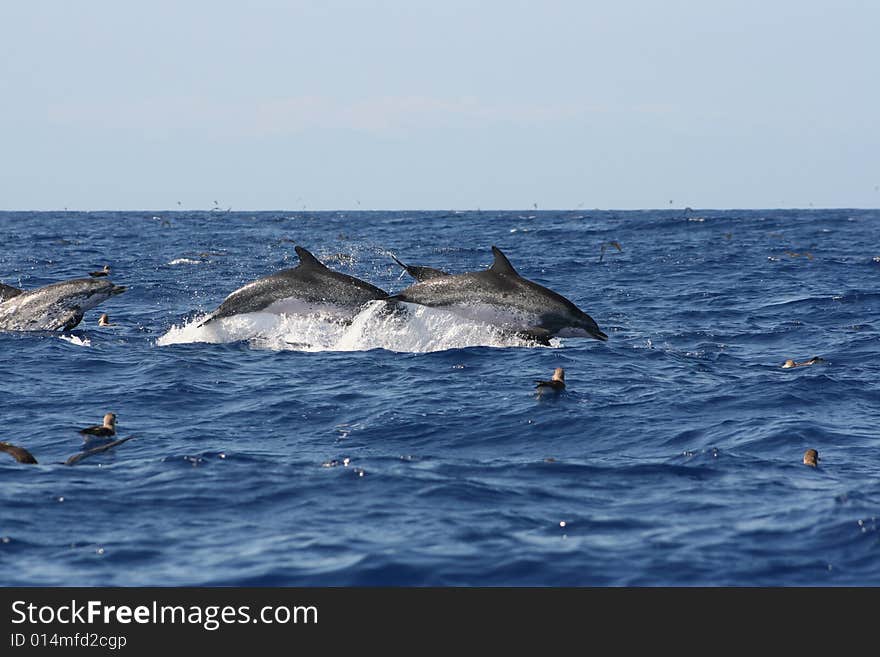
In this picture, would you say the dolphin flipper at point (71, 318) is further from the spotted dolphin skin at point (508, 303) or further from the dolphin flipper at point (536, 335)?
the dolphin flipper at point (536, 335)

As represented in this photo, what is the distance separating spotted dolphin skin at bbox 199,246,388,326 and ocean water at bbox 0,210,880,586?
0.30m

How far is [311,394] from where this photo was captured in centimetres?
1689

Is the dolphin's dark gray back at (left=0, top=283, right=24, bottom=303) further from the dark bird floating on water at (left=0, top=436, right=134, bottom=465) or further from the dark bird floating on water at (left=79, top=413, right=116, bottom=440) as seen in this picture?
the dark bird floating on water at (left=0, top=436, right=134, bottom=465)

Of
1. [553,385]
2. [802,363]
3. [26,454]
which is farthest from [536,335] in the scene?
[26,454]

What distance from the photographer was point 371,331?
21.4 m

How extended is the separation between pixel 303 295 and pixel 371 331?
148cm

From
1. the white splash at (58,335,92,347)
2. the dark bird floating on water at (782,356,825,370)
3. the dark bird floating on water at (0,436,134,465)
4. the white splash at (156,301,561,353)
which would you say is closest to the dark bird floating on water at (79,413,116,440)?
the dark bird floating on water at (0,436,134,465)

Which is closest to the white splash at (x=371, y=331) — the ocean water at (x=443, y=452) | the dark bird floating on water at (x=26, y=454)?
the ocean water at (x=443, y=452)

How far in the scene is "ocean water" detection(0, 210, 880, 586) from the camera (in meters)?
9.51

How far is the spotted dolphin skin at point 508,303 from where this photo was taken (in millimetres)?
20812

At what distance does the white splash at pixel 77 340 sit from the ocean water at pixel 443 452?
13cm

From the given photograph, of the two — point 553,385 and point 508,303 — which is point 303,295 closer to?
point 508,303
